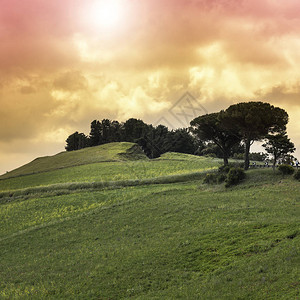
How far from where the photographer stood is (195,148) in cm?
14562

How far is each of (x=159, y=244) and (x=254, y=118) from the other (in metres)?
35.1

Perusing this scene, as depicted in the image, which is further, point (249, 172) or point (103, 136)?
point (103, 136)

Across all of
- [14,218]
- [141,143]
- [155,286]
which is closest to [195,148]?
[141,143]

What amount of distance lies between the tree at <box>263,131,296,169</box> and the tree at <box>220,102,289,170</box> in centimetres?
131

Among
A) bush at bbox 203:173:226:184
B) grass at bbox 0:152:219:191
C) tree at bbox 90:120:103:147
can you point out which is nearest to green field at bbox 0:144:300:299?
bush at bbox 203:173:226:184

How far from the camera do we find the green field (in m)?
16.6

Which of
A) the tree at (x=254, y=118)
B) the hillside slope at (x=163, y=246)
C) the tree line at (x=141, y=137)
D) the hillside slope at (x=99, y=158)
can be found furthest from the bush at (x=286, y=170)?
the tree line at (x=141, y=137)

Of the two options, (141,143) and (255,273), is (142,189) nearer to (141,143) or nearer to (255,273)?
(255,273)

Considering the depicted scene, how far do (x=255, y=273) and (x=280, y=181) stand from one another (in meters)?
31.4

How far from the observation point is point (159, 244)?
2505 cm

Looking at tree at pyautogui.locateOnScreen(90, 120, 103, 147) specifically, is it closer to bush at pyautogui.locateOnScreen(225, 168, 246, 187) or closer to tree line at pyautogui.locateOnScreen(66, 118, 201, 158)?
tree line at pyautogui.locateOnScreen(66, 118, 201, 158)

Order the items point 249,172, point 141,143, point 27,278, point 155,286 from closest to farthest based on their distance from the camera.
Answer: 1. point 155,286
2. point 27,278
3. point 249,172
4. point 141,143

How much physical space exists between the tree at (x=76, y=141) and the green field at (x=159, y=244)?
117 meters

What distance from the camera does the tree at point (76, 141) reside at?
6604 inches
